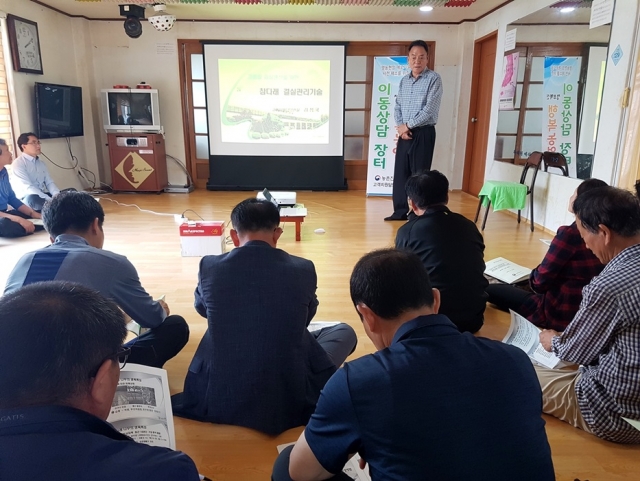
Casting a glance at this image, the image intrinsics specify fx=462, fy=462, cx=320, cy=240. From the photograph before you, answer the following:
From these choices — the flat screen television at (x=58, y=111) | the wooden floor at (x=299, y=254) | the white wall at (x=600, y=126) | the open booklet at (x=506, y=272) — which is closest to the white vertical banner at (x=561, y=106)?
the white wall at (x=600, y=126)

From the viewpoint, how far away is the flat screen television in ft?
17.0

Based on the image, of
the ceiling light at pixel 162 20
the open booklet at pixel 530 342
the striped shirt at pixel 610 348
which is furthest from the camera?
the ceiling light at pixel 162 20

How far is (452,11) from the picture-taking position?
5621mm

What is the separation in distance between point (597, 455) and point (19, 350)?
170 cm

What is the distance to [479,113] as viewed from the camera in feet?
20.0

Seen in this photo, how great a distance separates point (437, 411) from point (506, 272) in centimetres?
224

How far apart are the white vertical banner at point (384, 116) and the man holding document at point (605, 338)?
4634 millimetres

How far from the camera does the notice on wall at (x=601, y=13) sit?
11.3ft

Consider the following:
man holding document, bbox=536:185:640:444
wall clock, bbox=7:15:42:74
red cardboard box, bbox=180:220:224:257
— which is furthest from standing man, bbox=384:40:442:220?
wall clock, bbox=7:15:42:74

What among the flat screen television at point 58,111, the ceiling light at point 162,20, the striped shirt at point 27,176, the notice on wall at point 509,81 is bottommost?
the striped shirt at point 27,176

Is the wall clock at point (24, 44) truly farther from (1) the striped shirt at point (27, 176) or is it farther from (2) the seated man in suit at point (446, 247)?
(2) the seated man in suit at point (446, 247)

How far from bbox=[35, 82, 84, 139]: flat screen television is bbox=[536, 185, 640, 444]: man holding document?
5.54 m

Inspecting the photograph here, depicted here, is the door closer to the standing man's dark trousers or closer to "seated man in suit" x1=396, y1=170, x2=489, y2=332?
the standing man's dark trousers

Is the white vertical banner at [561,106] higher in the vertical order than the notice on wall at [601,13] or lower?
lower
